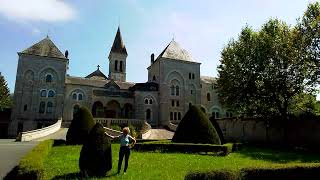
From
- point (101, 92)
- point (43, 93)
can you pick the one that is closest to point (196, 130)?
point (101, 92)

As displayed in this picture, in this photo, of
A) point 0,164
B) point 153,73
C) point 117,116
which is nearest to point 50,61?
point 117,116

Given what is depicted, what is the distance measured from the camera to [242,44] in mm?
33094

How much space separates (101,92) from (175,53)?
54.0ft

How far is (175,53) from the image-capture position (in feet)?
197

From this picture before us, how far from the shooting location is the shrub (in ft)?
34.7

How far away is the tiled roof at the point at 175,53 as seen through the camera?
58628 mm

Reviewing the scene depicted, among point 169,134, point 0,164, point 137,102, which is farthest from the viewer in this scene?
point 137,102

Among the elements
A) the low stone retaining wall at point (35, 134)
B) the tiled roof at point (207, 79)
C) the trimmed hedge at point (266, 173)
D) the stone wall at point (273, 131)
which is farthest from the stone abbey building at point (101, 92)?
the trimmed hedge at point (266, 173)

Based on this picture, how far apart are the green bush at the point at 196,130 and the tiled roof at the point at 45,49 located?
120 ft

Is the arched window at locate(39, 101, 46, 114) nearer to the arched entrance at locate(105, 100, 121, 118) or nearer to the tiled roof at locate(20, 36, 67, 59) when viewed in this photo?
the tiled roof at locate(20, 36, 67, 59)

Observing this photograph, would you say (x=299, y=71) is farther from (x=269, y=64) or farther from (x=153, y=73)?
(x=153, y=73)

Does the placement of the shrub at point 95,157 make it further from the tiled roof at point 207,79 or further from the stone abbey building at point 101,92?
the tiled roof at point 207,79

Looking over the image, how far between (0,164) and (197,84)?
48563 millimetres

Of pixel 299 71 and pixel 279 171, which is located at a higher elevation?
pixel 299 71
